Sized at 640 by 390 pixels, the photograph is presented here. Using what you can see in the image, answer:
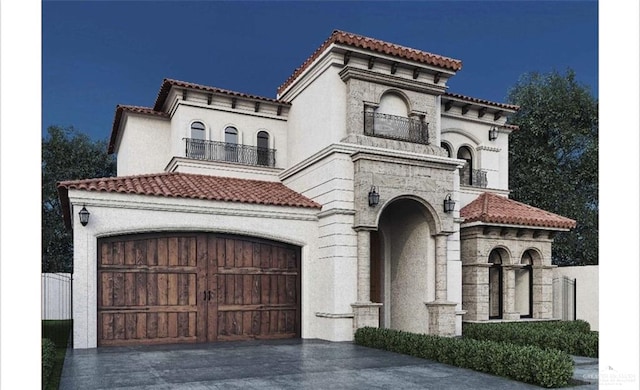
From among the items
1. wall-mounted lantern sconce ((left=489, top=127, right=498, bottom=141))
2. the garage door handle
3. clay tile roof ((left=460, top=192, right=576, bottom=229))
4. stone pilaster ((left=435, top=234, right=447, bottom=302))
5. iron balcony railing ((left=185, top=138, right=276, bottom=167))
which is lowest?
the garage door handle

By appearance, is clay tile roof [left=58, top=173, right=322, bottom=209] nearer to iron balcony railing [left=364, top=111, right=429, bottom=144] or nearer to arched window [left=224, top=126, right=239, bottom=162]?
arched window [left=224, top=126, right=239, bottom=162]

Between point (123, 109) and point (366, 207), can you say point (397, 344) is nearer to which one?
point (366, 207)

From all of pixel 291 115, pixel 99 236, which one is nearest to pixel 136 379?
pixel 99 236

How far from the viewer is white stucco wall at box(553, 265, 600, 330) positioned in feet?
59.6

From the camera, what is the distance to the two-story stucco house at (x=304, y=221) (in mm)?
13359

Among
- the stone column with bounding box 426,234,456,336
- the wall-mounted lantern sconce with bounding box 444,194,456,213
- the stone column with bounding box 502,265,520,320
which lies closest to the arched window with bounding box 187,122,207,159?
the wall-mounted lantern sconce with bounding box 444,194,456,213

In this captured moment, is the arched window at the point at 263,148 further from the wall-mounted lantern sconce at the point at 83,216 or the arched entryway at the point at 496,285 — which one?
the arched entryway at the point at 496,285

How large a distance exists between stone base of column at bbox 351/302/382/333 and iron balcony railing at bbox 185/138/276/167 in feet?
19.3

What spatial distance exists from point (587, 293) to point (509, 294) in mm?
3161

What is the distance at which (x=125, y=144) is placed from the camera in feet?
61.7

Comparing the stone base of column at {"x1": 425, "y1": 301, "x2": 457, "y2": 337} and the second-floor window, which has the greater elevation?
the second-floor window

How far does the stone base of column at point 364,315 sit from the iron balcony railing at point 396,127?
4.68 metres

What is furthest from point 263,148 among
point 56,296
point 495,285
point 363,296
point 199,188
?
point 56,296

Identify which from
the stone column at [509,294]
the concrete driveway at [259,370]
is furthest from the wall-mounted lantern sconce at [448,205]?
the concrete driveway at [259,370]
